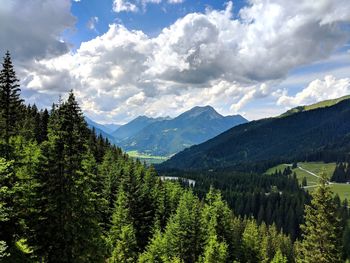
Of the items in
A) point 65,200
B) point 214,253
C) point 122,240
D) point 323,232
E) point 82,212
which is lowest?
point 214,253

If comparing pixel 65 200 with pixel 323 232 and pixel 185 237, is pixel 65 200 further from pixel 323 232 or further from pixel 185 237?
pixel 185 237

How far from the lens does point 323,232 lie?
41.9 metres

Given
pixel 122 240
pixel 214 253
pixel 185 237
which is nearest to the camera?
pixel 214 253

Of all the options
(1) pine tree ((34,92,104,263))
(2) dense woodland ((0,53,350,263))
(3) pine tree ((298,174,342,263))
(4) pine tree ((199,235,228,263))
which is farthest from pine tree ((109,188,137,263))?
(3) pine tree ((298,174,342,263))

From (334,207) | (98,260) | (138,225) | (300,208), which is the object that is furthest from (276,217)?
(98,260)

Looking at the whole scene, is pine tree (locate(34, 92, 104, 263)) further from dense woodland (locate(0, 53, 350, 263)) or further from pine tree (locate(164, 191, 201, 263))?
pine tree (locate(164, 191, 201, 263))

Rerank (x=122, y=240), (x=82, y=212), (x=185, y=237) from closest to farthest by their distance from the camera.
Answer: (x=82, y=212) < (x=122, y=240) < (x=185, y=237)

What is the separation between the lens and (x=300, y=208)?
593ft

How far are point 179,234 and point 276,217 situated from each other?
143 meters

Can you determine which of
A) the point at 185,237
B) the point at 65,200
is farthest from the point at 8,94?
the point at 185,237

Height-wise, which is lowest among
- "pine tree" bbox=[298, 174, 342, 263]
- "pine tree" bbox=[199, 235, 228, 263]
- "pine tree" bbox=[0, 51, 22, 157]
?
"pine tree" bbox=[199, 235, 228, 263]

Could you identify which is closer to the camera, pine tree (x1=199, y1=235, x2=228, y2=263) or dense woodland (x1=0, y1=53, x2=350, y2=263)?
dense woodland (x1=0, y1=53, x2=350, y2=263)

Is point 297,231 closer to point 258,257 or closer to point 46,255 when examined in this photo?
point 258,257

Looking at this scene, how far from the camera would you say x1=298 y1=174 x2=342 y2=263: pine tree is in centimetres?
4153
